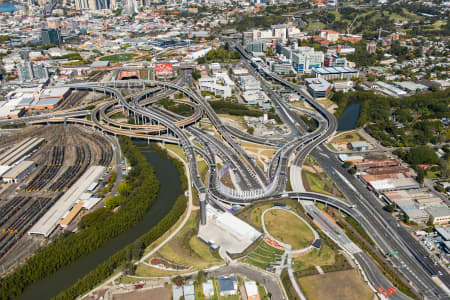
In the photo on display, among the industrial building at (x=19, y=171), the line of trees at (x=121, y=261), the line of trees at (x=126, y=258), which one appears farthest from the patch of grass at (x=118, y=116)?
the line of trees at (x=121, y=261)

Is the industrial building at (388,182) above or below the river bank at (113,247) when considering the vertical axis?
above

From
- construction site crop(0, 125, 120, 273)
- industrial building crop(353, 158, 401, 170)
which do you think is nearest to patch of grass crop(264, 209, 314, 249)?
industrial building crop(353, 158, 401, 170)

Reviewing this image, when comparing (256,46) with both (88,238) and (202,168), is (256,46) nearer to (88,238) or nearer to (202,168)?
(202,168)

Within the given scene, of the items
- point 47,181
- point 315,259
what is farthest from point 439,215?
point 47,181

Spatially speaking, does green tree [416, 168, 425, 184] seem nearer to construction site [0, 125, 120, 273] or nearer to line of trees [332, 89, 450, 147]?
line of trees [332, 89, 450, 147]

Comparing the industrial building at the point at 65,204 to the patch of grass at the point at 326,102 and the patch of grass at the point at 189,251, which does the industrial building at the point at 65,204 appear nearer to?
the patch of grass at the point at 189,251

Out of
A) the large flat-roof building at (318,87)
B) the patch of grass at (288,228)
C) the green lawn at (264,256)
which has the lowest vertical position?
the green lawn at (264,256)
